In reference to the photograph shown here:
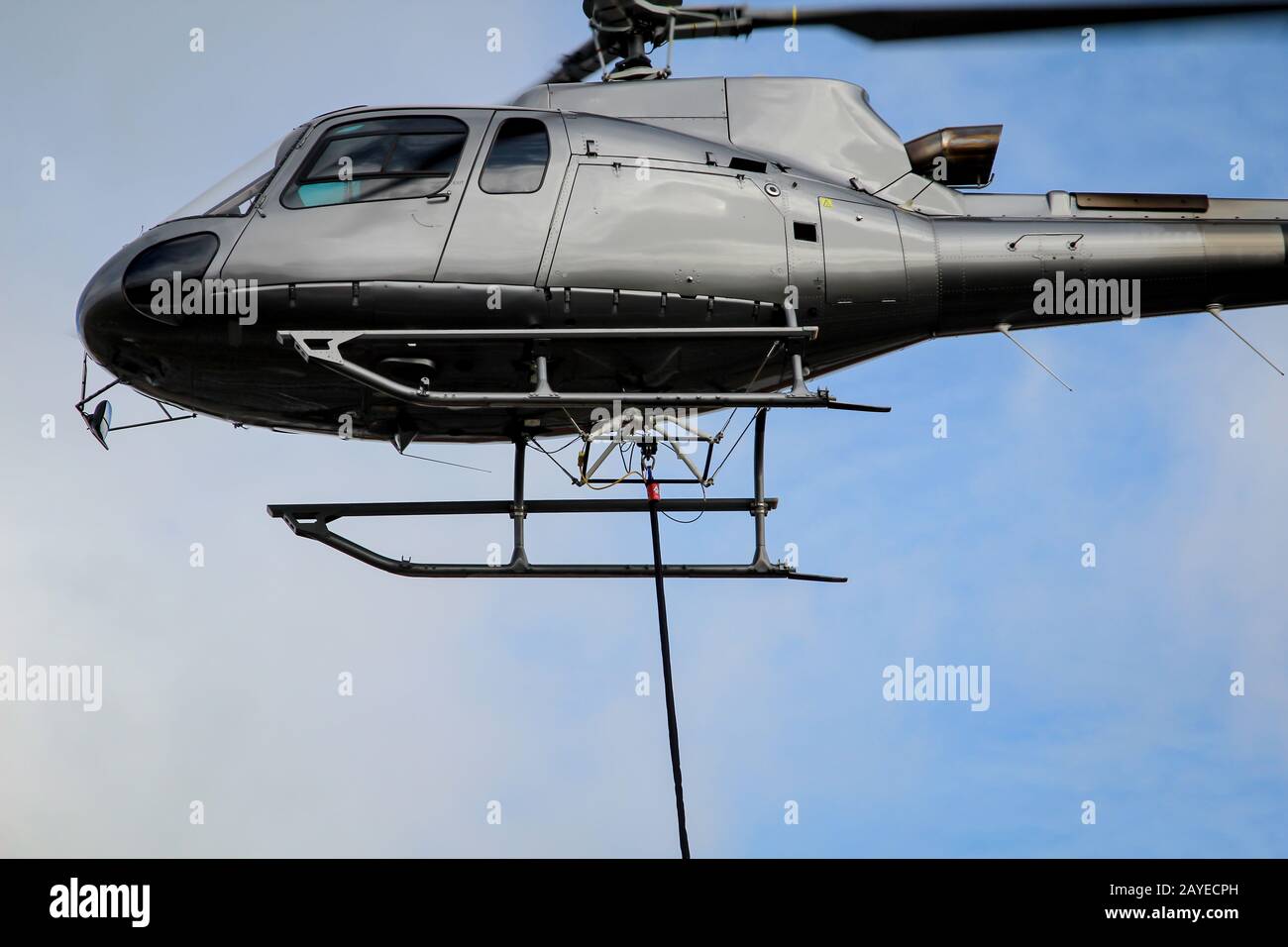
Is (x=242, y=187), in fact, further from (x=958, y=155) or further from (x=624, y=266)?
(x=958, y=155)

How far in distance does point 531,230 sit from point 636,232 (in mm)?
A: 900

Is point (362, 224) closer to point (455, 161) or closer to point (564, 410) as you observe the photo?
point (455, 161)

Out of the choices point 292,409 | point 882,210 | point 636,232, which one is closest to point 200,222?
point 292,409

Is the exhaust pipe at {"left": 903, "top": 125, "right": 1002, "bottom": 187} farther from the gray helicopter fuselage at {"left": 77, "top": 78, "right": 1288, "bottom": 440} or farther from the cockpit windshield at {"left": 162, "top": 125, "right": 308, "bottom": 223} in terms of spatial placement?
the cockpit windshield at {"left": 162, "top": 125, "right": 308, "bottom": 223}

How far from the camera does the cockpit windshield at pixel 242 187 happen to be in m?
13.9

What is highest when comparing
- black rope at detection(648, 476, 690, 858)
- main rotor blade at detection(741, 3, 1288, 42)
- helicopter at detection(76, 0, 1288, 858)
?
main rotor blade at detection(741, 3, 1288, 42)

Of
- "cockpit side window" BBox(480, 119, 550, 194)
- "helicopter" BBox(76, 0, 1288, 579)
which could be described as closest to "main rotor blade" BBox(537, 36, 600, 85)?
"helicopter" BBox(76, 0, 1288, 579)

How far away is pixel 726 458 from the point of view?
14.6 m

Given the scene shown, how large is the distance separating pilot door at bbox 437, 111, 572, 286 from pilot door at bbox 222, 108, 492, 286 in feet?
0.41

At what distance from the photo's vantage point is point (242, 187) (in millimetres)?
14055

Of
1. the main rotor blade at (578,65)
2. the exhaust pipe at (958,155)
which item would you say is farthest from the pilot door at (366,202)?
the exhaust pipe at (958,155)

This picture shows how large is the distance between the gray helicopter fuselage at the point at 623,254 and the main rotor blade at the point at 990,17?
0.97 meters

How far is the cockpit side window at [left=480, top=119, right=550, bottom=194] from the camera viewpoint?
44.4 feet

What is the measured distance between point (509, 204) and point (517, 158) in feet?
1.61
